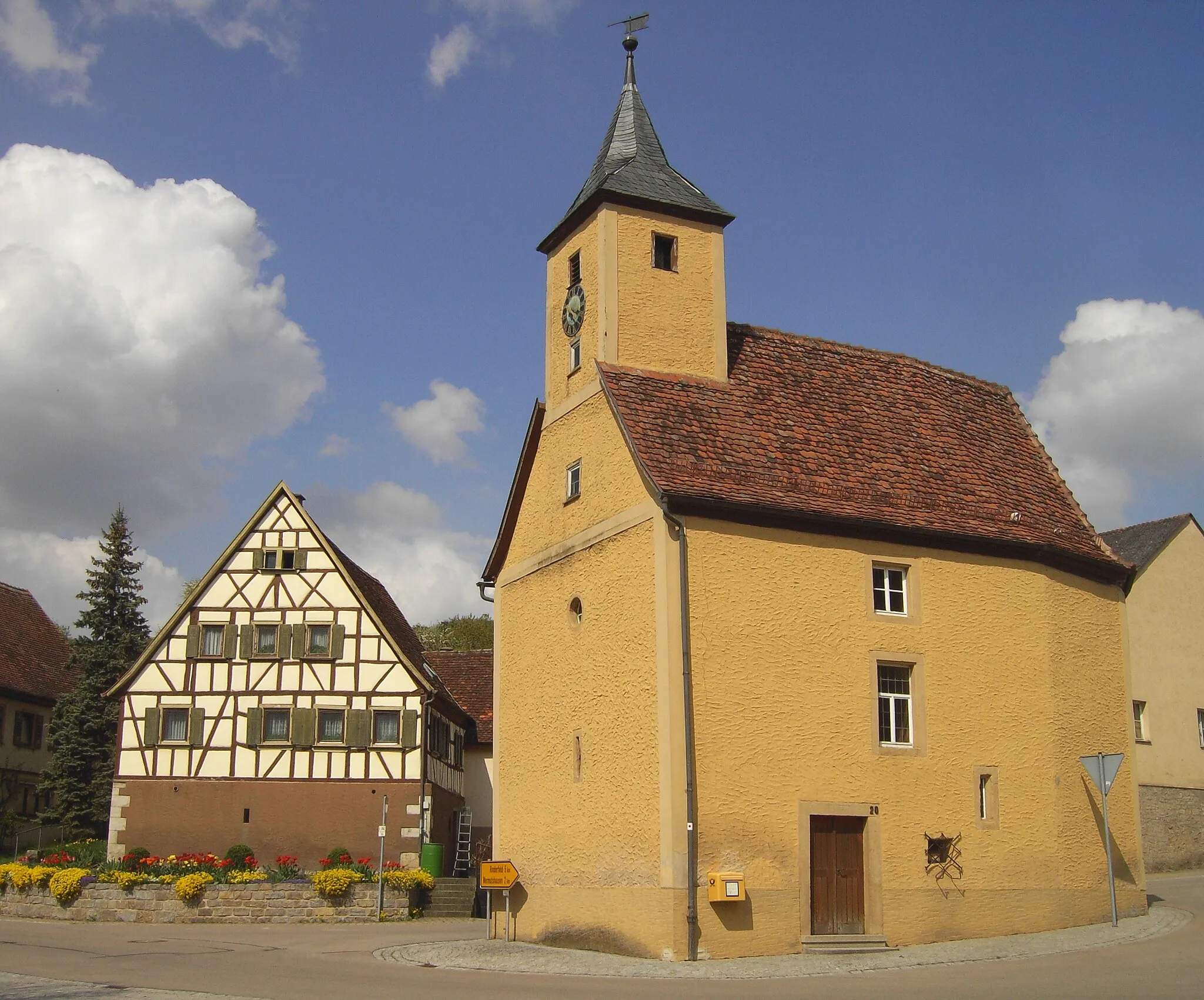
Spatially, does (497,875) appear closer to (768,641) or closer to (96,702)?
(768,641)

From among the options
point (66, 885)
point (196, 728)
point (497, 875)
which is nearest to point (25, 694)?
point (196, 728)

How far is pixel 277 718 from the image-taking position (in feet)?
107

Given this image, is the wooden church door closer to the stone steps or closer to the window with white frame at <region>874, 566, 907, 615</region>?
the window with white frame at <region>874, 566, 907, 615</region>

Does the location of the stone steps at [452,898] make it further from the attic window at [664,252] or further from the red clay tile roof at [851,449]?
the attic window at [664,252]

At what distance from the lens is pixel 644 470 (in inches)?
744

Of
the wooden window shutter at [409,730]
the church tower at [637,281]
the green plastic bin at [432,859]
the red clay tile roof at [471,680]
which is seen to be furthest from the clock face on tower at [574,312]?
the red clay tile roof at [471,680]

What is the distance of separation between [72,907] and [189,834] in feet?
14.4

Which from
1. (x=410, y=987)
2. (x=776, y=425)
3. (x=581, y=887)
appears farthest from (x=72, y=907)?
(x=776, y=425)

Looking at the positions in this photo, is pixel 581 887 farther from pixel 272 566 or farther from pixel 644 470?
pixel 272 566

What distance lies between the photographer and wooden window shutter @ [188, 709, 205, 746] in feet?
106

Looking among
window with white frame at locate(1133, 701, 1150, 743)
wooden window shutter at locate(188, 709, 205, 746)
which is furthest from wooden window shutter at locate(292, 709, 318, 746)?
window with white frame at locate(1133, 701, 1150, 743)

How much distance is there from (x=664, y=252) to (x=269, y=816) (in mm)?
17213

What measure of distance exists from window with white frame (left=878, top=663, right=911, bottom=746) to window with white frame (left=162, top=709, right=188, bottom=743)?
62.6 feet

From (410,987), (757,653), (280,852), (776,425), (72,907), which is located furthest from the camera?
(280,852)
